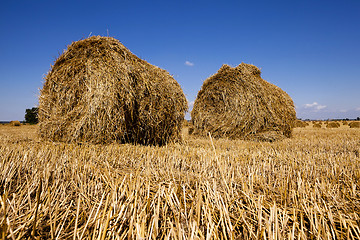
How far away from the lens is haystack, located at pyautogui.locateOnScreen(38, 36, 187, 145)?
354 centimetres

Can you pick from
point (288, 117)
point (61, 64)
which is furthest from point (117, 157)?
point (288, 117)

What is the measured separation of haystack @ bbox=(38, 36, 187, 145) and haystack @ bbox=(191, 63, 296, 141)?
2.38 m

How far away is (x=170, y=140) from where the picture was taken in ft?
15.3

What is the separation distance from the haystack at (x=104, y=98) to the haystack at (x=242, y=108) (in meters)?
2.38

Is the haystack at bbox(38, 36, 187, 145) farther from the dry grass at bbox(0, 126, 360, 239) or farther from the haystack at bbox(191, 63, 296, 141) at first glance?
the haystack at bbox(191, 63, 296, 141)

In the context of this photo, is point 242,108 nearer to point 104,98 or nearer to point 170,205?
point 104,98

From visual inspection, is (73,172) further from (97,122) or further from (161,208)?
(97,122)

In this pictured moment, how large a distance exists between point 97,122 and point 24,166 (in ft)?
5.21

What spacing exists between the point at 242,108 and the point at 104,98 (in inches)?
156

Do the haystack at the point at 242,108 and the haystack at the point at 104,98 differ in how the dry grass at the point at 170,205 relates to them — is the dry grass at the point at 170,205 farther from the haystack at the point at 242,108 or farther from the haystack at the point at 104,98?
the haystack at the point at 242,108

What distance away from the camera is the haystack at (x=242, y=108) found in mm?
5766

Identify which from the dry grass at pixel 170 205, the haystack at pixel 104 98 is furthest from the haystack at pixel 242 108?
the dry grass at pixel 170 205

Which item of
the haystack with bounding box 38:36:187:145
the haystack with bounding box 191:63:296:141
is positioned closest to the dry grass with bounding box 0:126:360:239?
the haystack with bounding box 38:36:187:145

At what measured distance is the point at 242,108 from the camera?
606cm
